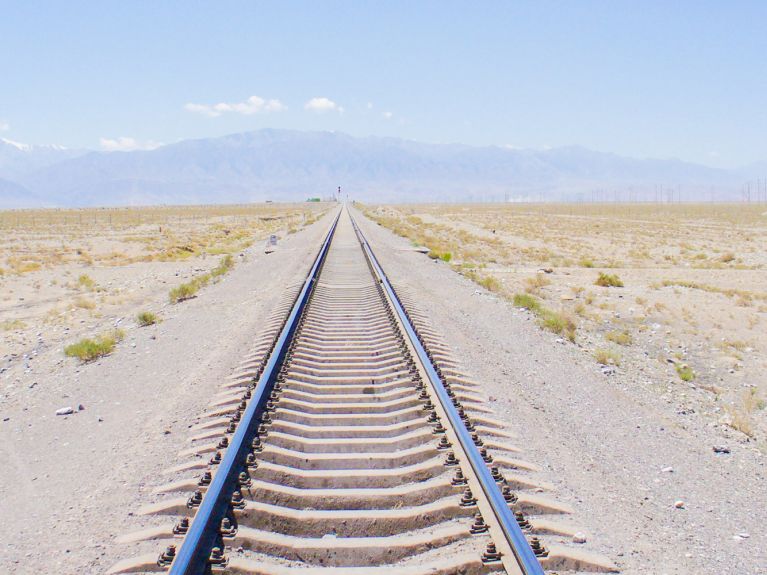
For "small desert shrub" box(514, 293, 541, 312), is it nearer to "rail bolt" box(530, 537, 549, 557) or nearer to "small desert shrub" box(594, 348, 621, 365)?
"small desert shrub" box(594, 348, 621, 365)

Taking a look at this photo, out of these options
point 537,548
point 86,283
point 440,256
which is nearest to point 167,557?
point 537,548

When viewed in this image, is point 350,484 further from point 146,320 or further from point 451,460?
point 146,320

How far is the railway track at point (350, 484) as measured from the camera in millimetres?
4199

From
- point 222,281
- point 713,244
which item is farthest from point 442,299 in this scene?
point 713,244

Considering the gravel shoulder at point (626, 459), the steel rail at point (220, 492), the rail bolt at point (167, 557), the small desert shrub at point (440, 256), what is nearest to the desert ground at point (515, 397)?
the gravel shoulder at point (626, 459)

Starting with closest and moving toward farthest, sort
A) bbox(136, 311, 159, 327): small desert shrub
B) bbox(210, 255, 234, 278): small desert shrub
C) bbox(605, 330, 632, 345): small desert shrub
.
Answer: bbox(605, 330, 632, 345): small desert shrub < bbox(136, 311, 159, 327): small desert shrub < bbox(210, 255, 234, 278): small desert shrub

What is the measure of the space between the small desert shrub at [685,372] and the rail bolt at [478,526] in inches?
297

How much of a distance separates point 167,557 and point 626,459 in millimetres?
4249

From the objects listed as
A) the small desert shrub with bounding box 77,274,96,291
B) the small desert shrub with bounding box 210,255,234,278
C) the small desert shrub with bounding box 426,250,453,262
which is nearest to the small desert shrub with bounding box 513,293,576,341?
the small desert shrub with bounding box 210,255,234,278

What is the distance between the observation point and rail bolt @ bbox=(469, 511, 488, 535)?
14.4 ft

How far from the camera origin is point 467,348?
10.5 metres

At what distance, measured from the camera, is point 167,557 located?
13.5 feet

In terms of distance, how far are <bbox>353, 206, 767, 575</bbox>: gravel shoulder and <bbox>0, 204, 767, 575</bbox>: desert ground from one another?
0.07 ft

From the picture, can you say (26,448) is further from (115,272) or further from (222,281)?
(115,272)
